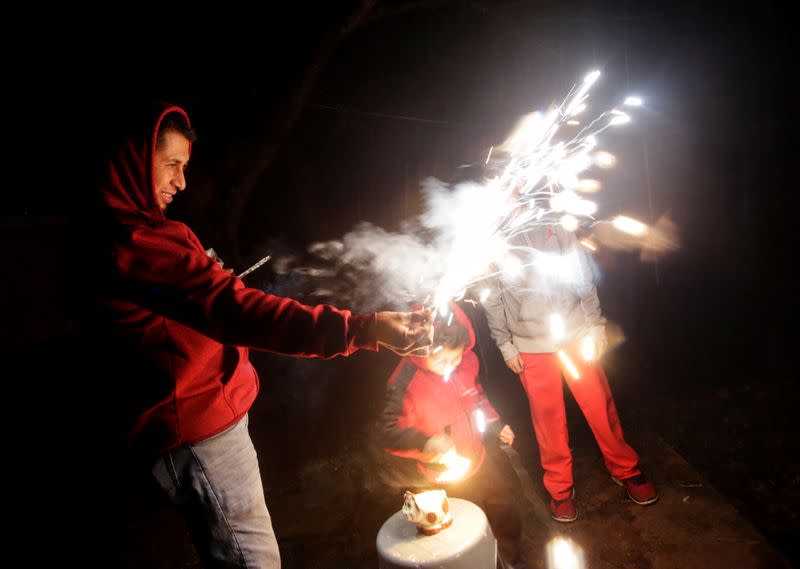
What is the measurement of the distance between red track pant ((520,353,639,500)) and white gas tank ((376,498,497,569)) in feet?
5.33

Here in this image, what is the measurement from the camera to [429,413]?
381 centimetres

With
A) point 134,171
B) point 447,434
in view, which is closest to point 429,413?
point 447,434

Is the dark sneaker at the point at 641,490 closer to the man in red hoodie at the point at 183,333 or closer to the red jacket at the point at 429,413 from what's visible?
the red jacket at the point at 429,413

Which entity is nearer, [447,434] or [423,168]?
[447,434]

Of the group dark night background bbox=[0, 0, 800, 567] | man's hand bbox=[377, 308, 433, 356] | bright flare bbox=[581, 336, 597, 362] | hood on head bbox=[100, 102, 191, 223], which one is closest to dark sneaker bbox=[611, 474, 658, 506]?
dark night background bbox=[0, 0, 800, 567]

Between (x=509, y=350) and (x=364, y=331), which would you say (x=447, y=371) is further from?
(x=364, y=331)

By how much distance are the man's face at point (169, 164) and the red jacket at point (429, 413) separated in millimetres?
2403

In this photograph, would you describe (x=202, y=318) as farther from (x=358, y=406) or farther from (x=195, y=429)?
(x=358, y=406)

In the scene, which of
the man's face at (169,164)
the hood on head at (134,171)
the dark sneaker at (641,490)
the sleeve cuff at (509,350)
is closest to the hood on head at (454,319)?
the sleeve cuff at (509,350)

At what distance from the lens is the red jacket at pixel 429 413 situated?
364cm

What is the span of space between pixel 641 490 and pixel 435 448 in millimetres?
2302

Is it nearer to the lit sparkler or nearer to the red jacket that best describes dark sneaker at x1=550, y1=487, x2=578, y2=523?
the red jacket

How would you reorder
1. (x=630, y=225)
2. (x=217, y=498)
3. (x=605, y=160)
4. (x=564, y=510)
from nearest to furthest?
(x=217, y=498), (x=564, y=510), (x=605, y=160), (x=630, y=225)

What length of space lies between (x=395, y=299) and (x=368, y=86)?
4997mm
